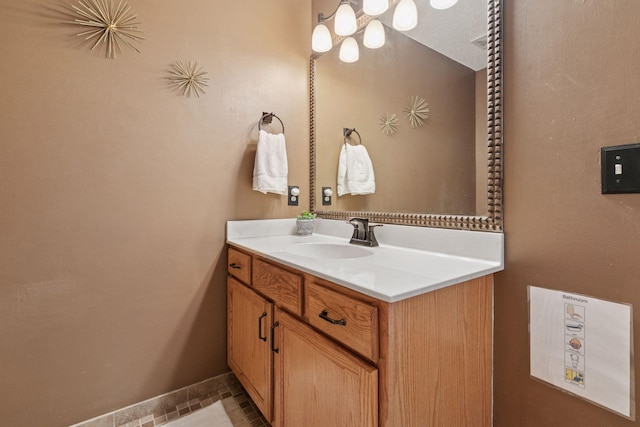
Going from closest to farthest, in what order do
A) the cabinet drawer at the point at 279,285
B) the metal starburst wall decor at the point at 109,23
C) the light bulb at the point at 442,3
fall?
1. the cabinet drawer at the point at 279,285
2. the light bulb at the point at 442,3
3. the metal starburst wall decor at the point at 109,23

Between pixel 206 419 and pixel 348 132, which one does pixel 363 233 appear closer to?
pixel 348 132

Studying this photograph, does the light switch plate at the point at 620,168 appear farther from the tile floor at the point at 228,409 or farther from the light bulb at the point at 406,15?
the tile floor at the point at 228,409

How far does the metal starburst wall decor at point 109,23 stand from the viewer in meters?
1.19

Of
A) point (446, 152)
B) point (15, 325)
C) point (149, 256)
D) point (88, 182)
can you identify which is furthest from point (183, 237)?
point (446, 152)

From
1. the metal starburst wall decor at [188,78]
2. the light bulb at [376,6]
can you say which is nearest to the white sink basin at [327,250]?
the metal starburst wall decor at [188,78]

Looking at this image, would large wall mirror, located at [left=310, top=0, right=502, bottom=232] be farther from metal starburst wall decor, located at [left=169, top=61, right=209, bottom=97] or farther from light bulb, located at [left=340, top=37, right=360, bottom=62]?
metal starburst wall decor, located at [left=169, top=61, right=209, bottom=97]

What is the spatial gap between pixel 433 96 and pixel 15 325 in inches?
71.4

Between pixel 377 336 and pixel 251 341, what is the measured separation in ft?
2.53

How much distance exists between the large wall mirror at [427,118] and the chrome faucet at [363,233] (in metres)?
0.09

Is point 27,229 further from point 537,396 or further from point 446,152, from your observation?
point 537,396

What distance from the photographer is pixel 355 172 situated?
5.15 feet

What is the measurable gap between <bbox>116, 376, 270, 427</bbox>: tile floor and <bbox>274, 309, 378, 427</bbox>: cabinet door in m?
0.32

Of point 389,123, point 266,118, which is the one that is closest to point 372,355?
point 389,123

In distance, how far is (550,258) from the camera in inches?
33.1
